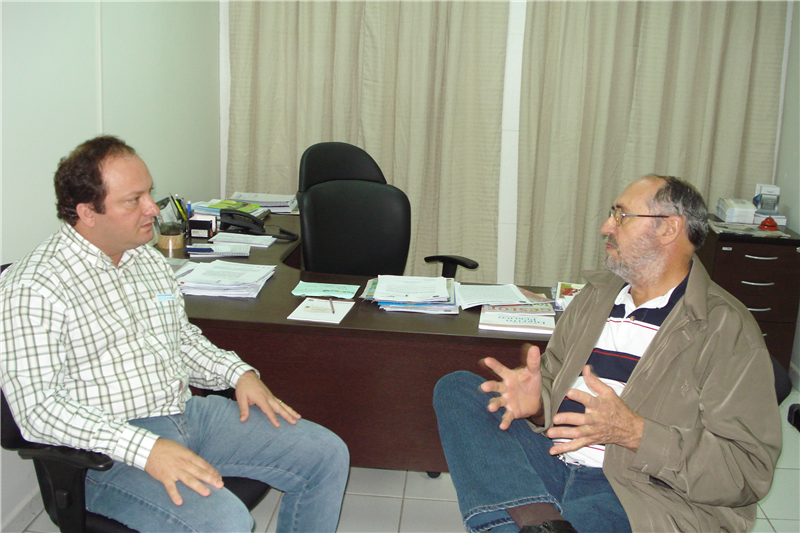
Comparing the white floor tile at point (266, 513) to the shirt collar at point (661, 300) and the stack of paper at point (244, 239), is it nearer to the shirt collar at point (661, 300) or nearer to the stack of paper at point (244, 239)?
the stack of paper at point (244, 239)

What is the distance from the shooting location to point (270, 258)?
2.59 m

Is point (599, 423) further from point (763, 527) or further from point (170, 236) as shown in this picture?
point (170, 236)

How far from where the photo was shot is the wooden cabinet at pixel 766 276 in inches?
131

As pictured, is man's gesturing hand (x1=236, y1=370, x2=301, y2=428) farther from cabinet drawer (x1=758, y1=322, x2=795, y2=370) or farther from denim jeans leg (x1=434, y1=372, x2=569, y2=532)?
cabinet drawer (x1=758, y1=322, x2=795, y2=370)

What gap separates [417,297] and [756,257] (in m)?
2.25

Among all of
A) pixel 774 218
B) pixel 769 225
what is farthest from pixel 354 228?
pixel 774 218

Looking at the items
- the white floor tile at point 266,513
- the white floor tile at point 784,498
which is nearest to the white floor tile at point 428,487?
the white floor tile at point 266,513

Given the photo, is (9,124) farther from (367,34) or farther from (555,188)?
(555,188)

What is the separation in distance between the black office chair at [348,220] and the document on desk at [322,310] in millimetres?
624

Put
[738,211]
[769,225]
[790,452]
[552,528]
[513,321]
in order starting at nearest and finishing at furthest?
[552,528], [513,321], [790,452], [769,225], [738,211]

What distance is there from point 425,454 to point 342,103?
2.44 meters

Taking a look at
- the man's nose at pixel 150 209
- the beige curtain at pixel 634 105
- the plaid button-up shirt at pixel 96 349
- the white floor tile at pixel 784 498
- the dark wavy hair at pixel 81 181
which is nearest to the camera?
the plaid button-up shirt at pixel 96 349

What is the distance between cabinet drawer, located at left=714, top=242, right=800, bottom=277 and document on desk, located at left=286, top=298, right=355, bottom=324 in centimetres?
230

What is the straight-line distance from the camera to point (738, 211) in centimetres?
359
